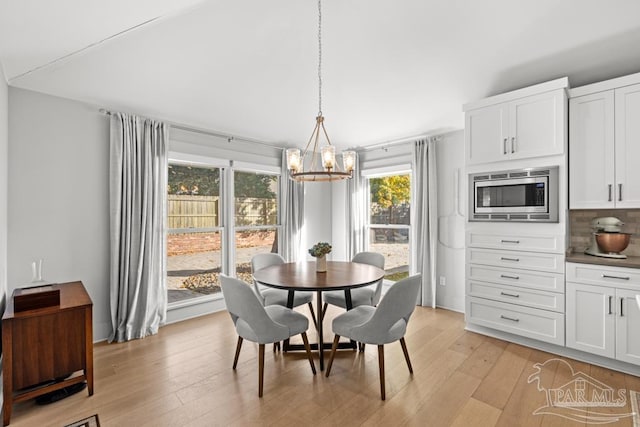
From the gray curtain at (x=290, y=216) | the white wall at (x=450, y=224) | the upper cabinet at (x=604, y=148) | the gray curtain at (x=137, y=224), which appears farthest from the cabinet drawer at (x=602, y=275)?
the gray curtain at (x=137, y=224)

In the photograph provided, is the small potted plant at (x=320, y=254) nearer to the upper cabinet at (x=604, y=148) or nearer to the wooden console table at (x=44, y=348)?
the wooden console table at (x=44, y=348)

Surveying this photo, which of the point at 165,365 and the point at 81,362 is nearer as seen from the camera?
the point at 81,362

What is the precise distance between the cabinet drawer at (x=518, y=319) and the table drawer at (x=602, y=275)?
1.27ft

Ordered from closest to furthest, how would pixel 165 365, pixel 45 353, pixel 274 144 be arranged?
pixel 45 353, pixel 165 365, pixel 274 144

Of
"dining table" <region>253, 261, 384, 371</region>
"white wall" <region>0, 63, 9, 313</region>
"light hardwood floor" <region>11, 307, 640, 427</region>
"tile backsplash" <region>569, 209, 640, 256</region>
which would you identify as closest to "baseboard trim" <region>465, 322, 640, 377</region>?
"light hardwood floor" <region>11, 307, 640, 427</region>

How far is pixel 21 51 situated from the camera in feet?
6.36

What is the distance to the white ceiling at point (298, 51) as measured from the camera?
1.83 m

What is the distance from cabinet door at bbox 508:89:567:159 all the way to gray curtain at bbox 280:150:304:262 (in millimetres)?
2973

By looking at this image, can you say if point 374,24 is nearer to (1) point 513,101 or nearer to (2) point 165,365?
(1) point 513,101

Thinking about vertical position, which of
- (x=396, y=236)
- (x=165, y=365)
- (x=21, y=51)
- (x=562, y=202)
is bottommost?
(x=165, y=365)

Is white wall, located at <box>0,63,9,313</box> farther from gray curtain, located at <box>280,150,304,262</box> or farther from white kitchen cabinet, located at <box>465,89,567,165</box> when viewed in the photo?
white kitchen cabinet, located at <box>465,89,567,165</box>

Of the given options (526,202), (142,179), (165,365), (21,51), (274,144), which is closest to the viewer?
(21,51)

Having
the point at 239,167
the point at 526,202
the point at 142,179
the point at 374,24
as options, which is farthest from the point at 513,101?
the point at 142,179

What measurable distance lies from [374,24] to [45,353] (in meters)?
3.44
